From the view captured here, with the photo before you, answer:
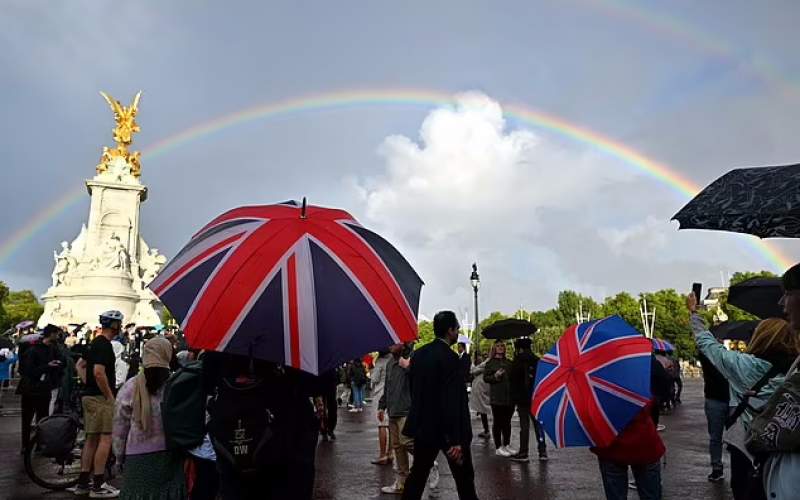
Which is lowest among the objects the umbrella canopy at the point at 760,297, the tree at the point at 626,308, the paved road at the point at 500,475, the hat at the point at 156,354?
the paved road at the point at 500,475

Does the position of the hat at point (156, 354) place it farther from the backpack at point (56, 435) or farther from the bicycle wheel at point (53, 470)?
the bicycle wheel at point (53, 470)

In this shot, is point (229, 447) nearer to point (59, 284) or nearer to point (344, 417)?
point (344, 417)

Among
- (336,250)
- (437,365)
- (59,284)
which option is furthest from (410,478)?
(59,284)

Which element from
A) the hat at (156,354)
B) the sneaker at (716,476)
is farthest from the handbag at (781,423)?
the sneaker at (716,476)

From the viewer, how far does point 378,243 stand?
3631 millimetres

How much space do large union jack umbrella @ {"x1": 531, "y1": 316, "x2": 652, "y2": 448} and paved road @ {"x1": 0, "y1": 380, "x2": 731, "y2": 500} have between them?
3402 mm

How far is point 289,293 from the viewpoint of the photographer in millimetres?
3059

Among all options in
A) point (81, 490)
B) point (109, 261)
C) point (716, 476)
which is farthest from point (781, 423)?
point (109, 261)

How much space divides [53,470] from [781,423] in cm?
980

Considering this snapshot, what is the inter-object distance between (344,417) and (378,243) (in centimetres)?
1718

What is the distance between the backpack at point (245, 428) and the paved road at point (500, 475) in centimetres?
510

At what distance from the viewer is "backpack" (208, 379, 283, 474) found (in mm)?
3277

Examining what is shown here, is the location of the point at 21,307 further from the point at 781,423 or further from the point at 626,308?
the point at 781,423

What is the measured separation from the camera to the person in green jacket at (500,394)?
1106 centimetres
